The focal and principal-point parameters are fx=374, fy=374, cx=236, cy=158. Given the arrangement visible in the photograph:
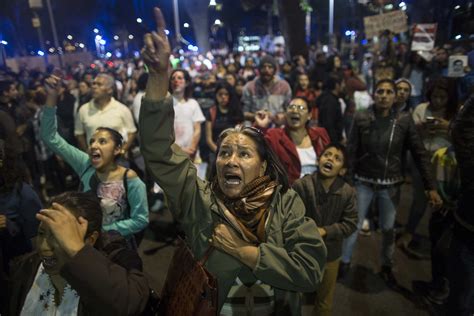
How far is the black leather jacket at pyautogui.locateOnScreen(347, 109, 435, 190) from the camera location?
12.4ft

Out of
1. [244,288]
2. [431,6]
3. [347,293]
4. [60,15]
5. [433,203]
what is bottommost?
[347,293]

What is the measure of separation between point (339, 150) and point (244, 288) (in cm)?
169

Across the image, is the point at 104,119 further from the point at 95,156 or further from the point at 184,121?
the point at 95,156

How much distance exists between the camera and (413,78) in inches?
324

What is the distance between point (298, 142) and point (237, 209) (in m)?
2.05

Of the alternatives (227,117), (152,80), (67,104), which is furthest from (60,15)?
(152,80)

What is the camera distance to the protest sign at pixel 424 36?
6780 mm

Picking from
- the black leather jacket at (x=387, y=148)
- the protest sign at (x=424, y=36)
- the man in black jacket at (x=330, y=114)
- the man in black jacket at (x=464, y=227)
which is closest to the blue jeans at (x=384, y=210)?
the black leather jacket at (x=387, y=148)

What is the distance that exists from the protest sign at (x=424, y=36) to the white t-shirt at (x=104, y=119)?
545cm

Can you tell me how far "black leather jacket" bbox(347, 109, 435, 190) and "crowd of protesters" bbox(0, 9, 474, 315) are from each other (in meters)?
0.01

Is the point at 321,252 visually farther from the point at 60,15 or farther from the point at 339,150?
the point at 60,15

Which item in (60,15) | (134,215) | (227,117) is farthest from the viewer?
(60,15)

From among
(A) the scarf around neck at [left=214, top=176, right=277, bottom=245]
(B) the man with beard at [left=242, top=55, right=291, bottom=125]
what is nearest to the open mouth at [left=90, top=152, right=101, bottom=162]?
(A) the scarf around neck at [left=214, top=176, right=277, bottom=245]

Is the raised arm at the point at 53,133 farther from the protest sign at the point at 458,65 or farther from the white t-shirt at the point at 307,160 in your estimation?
the protest sign at the point at 458,65
